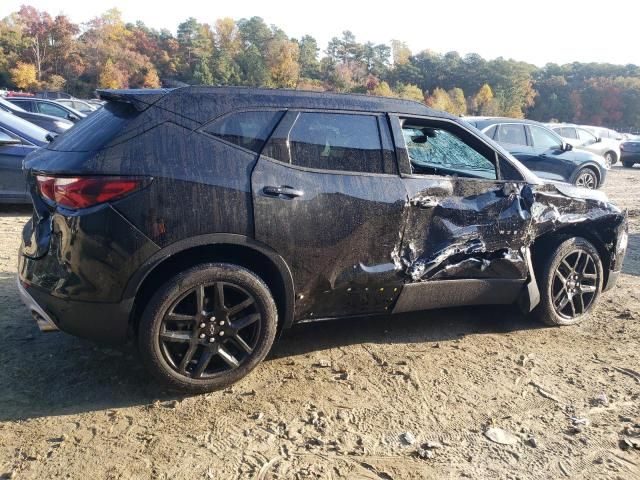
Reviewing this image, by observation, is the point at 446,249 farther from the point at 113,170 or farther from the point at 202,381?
the point at 113,170

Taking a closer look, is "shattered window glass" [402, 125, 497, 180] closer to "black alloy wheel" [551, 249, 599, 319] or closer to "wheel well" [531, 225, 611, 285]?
"wheel well" [531, 225, 611, 285]

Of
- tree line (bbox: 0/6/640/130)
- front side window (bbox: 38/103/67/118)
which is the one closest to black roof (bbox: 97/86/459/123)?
front side window (bbox: 38/103/67/118)

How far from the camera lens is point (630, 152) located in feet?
70.3

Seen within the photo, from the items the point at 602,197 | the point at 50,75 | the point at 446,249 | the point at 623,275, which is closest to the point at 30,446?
the point at 446,249

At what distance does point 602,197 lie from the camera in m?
4.54

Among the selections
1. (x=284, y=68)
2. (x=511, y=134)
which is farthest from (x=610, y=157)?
(x=284, y=68)

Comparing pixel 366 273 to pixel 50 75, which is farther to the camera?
pixel 50 75

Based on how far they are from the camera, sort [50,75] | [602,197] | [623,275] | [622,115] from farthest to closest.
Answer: [622,115], [50,75], [623,275], [602,197]

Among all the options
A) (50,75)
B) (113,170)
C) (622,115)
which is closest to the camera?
(113,170)

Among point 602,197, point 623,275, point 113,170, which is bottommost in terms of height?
point 623,275

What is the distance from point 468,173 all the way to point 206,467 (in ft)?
8.95

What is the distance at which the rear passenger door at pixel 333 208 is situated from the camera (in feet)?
10.3

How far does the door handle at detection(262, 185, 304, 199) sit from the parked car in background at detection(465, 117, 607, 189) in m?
8.51

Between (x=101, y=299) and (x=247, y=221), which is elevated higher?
(x=247, y=221)
